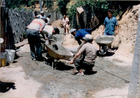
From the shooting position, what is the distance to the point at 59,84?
14.4 ft

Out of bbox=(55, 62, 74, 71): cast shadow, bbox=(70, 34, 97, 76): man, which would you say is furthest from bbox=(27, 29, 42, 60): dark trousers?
bbox=(70, 34, 97, 76): man

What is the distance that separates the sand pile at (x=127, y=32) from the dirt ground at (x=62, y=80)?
65.0 inches

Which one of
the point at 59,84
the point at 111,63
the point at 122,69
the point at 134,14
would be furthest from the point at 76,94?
the point at 134,14

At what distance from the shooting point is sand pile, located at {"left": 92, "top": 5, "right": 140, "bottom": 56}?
7.91 metres

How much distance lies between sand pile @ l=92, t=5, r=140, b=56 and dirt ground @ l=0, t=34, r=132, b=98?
1652mm

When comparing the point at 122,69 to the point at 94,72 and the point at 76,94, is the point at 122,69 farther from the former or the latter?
the point at 76,94

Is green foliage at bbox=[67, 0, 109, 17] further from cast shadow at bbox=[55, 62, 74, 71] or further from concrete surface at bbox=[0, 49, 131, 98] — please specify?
cast shadow at bbox=[55, 62, 74, 71]

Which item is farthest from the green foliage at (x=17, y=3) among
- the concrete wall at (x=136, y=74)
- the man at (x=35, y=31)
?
the concrete wall at (x=136, y=74)

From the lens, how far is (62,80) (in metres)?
4.70

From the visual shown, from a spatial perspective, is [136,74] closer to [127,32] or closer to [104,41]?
[104,41]

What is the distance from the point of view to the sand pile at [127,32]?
791 cm

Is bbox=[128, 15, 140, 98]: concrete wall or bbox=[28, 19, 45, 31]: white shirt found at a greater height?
bbox=[28, 19, 45, 31]: white shirt

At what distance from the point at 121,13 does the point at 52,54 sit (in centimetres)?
618

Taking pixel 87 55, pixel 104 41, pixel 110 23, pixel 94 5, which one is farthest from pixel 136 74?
pixel 94 5
